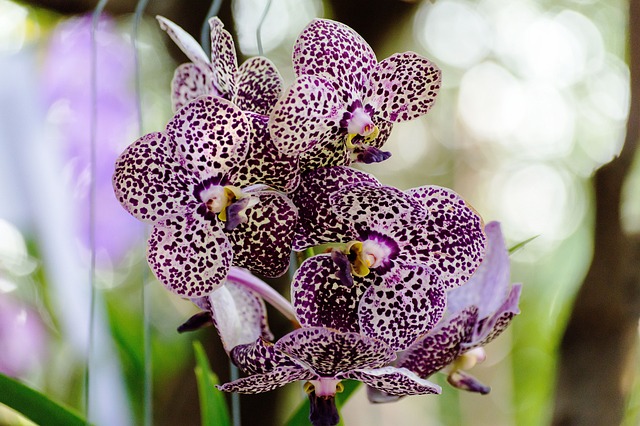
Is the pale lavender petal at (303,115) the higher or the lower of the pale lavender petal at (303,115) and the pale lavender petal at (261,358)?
the higher

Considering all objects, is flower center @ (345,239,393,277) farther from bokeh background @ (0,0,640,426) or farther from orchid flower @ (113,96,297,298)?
bokeh background @ (0,0,640,426)

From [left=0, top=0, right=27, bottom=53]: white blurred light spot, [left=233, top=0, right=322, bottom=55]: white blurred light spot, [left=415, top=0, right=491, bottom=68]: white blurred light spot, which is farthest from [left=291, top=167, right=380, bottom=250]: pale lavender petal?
[left=415, top=0, right=491, bottom=68]: white blurred light spot

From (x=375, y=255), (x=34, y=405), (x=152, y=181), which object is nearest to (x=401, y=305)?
(x=375, y=255)

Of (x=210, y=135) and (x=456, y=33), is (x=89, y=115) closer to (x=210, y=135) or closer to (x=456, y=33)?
(x=210, y=135)

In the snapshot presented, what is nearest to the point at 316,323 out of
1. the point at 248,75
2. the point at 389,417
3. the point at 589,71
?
the point at 248,75

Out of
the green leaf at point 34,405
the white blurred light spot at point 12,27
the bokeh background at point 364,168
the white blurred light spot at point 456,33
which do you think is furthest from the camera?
the white blurred light spot at point 456,33

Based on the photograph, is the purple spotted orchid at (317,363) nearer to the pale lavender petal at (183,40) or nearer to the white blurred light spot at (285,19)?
the pale lavender petal at (183,40)

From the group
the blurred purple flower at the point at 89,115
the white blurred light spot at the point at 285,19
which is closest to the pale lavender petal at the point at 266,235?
the blurred purple flower at the point at 89,115
